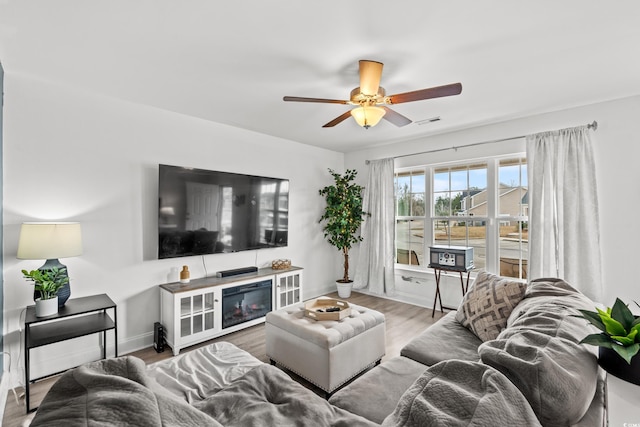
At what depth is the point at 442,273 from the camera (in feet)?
13.7

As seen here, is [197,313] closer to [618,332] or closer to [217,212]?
[217,212]

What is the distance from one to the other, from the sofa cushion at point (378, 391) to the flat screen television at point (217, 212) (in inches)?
92.4

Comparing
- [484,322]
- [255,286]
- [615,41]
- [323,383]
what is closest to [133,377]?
[323,383]

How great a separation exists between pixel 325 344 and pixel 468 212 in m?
2.93

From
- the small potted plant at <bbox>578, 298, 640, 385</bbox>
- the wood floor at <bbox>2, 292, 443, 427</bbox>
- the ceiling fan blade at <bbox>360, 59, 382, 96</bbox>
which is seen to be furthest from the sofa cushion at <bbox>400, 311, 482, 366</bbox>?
the ceiling fan blade at <bbox>360, 59, 382, 96</bbox>

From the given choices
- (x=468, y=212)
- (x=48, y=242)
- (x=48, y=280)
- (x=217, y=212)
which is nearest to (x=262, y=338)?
(x=217, y=212)

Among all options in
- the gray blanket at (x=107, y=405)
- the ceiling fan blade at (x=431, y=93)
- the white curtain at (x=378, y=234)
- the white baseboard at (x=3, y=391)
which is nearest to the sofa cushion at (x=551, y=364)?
the gray blanket at (x=107, y=405)

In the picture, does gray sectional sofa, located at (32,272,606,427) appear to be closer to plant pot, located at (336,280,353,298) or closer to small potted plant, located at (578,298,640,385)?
small potted plant, located at (578,298,640,385)

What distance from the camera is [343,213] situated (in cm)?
473

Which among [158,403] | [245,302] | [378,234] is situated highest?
[378,234]

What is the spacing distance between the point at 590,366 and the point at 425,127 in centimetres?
329

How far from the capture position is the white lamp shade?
7.11 ft

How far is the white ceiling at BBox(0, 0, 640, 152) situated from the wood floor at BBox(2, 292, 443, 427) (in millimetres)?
2474

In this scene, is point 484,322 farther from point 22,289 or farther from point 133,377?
point 22,289
